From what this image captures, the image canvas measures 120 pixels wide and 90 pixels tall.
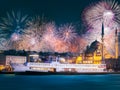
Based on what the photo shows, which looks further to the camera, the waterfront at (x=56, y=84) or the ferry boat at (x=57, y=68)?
the ferry boat at (x=57, y=68)

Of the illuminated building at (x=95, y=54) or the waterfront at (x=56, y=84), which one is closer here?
the waterfront at (x=56, y=84)

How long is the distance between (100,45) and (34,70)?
22.1 meters

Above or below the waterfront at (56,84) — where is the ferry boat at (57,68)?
above

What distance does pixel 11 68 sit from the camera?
101812 mm

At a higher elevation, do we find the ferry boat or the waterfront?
the ferry boat

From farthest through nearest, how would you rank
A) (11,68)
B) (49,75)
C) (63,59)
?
(63,59) → (11,68) → (49,75)

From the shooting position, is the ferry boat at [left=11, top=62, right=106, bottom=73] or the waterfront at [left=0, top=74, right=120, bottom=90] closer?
the waterfront at [left=0, top=74, right=120, bottom=90]

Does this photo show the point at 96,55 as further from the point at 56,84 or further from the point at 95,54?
the point at 56,84

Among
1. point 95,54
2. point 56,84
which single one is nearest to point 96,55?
point 95,54

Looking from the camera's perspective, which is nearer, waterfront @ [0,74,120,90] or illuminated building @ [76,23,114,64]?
waterfront @ [0,74,120,90]

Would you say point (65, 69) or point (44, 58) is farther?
point (44, 58)

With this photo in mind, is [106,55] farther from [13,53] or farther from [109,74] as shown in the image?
[13,53]

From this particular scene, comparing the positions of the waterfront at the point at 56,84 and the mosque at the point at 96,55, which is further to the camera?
the mosque at the point at 96,55

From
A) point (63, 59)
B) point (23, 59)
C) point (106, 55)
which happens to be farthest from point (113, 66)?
point (23, 59)
